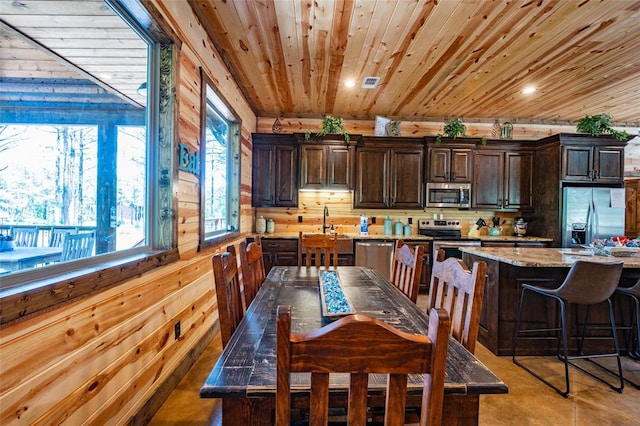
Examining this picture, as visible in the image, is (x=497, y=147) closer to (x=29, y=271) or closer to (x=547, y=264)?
(x=547, y=264)

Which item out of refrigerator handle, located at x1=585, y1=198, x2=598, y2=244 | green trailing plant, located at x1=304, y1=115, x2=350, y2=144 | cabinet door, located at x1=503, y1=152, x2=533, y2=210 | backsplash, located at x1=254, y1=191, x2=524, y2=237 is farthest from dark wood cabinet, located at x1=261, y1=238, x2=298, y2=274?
refrigerator handle, located at x1=585, y1=198, x2=598, y2=244

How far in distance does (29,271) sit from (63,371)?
0.42 m

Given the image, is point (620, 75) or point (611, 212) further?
point (611, 212)

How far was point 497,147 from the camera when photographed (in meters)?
4.91

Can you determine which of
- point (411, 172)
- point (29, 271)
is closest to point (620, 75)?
point (411, 172)

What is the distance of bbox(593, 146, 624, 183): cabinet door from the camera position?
453 centimetres

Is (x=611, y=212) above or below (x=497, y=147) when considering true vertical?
below

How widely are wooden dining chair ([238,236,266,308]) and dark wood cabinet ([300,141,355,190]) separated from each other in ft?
8.70

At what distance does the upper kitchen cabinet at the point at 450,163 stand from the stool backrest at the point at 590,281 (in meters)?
2.79

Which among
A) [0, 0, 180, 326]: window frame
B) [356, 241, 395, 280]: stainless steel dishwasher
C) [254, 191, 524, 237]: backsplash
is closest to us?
[0, 0, 180, 326]: window frame

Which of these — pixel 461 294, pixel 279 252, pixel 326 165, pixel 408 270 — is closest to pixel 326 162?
pixel 326 165

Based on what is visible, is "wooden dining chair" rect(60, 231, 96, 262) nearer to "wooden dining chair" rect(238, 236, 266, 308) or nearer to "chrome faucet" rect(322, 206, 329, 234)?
"wooden dining chair" rect(238, 236, 266, 308)

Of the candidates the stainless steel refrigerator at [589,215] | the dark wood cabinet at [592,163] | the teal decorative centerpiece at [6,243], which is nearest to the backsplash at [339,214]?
the stainless steel refrigerator at [589,215]

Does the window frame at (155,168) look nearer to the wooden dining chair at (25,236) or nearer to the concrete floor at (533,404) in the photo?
the wooden dining chair at (25,236)
